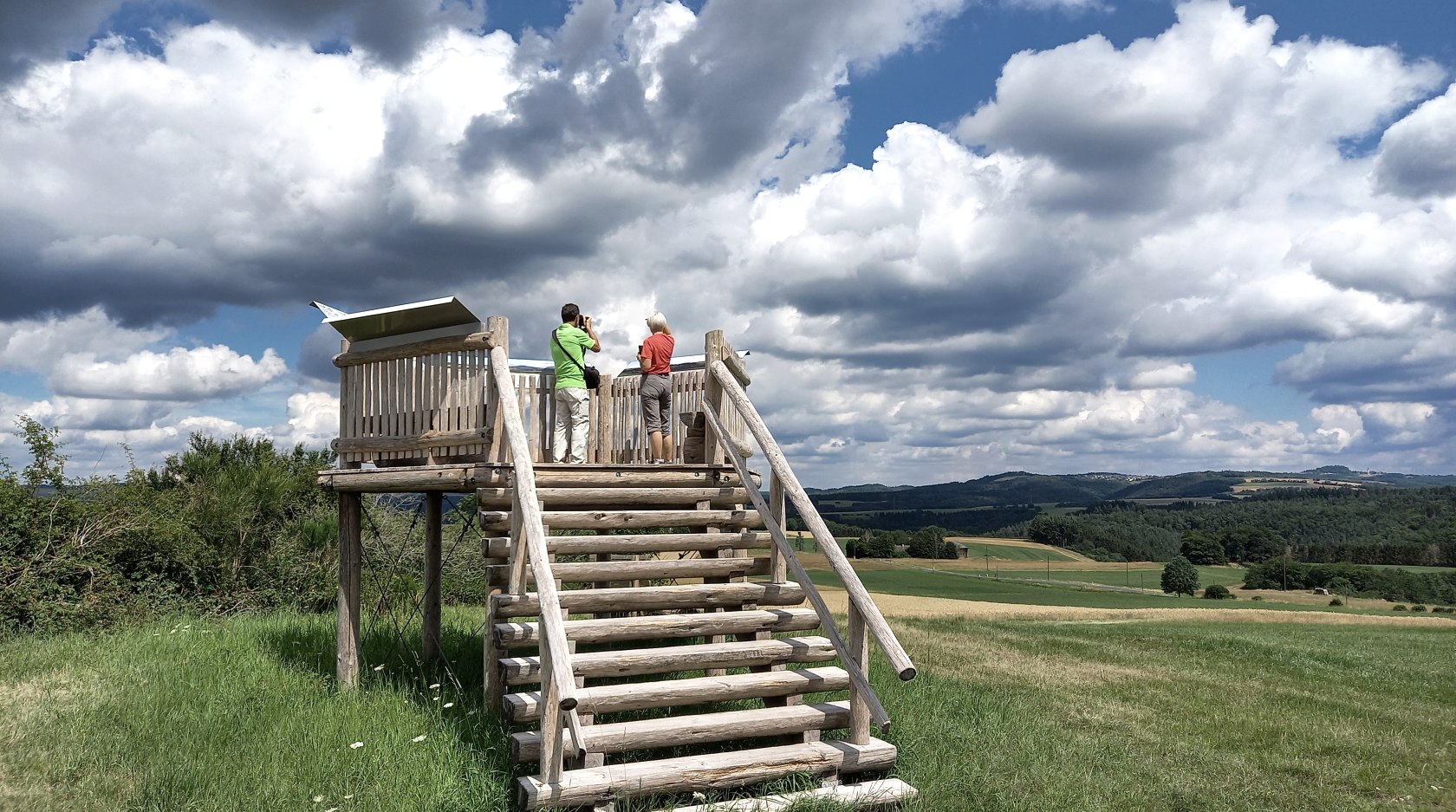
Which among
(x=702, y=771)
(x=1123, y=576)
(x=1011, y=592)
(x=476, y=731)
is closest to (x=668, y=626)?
(x=702, y=771)

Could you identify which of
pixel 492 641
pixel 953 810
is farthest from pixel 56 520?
pixel 953 810

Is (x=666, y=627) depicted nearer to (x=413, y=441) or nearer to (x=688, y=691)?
(x=688, y=691)

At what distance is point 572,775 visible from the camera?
5.87 metres

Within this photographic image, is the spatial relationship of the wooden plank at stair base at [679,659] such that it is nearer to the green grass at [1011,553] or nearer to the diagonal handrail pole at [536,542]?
the diagonal handrail pole at [536,542]

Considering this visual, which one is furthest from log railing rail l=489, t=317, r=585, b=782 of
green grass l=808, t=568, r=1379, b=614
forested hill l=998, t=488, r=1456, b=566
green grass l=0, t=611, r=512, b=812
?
forested hill l=998, t=488, r=1456, b=566

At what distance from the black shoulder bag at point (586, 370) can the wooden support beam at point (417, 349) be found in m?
1.32

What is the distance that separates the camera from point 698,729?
6.50m

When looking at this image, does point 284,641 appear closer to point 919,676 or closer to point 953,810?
point 919,676

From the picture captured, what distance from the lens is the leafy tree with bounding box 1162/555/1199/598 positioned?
75375 millimetres

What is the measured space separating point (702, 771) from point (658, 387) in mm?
5467

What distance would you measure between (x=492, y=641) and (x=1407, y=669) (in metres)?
15.1

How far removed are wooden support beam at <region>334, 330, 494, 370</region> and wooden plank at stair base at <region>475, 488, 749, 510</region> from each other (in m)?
1.45

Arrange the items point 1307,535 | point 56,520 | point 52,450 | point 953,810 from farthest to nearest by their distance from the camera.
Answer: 1. point 1307,535
2. point 52,450
3. point 56,520
4. point 953,810

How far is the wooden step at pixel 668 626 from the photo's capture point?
732cm
